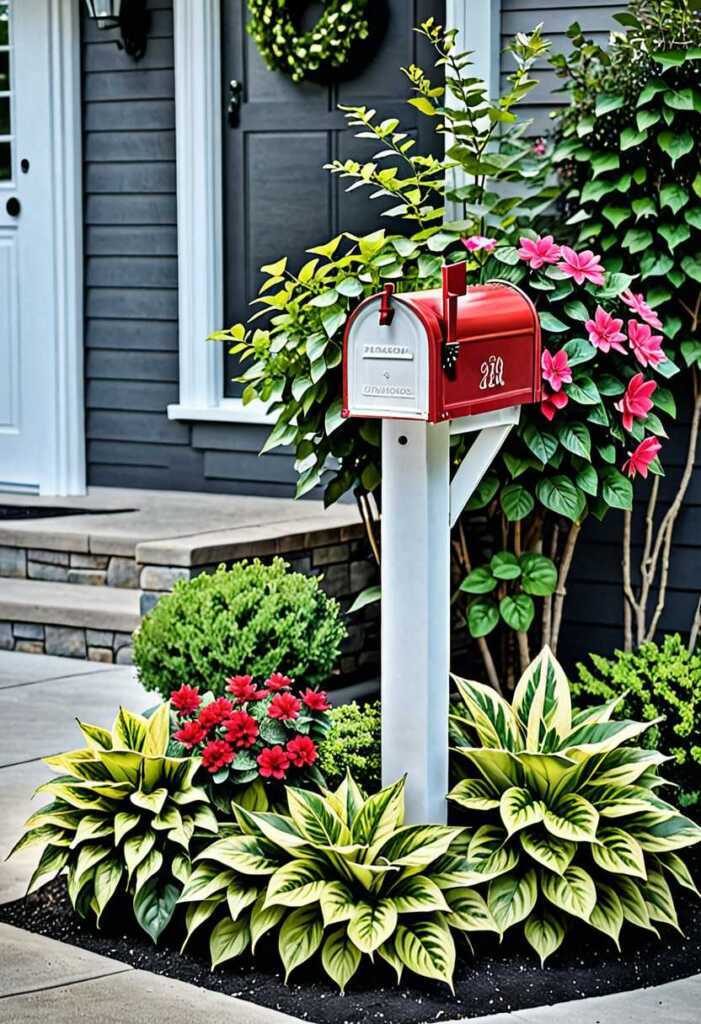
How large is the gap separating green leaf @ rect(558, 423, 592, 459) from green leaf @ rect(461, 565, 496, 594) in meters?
0.48

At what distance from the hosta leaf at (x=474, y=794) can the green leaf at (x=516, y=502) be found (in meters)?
1.06

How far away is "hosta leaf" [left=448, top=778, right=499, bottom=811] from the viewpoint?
335 centimetres

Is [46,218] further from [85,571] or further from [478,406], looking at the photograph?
[478,406]

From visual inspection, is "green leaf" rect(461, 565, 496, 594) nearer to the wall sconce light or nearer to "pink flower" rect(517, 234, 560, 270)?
"pink flower" rect(517, 234, 560, 270)

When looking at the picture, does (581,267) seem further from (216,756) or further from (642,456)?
(216,756)

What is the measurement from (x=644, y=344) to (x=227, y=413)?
2392 mm

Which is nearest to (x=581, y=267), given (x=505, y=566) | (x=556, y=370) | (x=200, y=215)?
(x=556, y=370)

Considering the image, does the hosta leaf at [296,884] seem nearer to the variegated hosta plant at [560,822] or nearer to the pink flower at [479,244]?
the variegated hosta plant at [560,822]

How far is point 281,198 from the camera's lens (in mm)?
6215

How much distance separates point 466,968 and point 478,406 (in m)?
1.09

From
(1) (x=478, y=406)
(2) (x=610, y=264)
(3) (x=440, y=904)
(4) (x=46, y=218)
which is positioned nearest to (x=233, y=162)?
(4) (x=46, y=218)

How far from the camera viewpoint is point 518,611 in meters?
4.48

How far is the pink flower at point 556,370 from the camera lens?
13.3 ft

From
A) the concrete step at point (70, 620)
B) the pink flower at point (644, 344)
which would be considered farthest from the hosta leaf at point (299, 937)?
the concrete step at point (70, 620)
